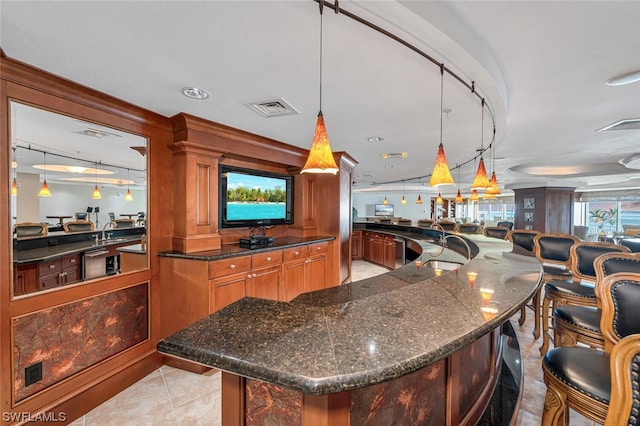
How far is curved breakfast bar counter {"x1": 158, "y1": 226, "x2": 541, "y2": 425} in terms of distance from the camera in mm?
672

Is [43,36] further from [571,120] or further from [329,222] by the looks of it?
[571,120]

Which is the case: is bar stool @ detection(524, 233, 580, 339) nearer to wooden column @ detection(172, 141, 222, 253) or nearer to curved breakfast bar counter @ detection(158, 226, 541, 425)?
curved breakfast bar counter @ detection(158, 226, 541, 425)

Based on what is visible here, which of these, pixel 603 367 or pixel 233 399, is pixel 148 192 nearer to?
pixel 233 399

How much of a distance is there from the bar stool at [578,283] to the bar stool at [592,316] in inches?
18.8

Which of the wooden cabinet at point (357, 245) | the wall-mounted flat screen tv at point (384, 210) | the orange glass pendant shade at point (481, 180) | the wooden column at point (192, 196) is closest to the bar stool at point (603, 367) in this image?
the orange glass pendant shade at point (481, 180)

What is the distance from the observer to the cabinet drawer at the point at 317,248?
371 centimetres

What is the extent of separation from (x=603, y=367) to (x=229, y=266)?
260 cm

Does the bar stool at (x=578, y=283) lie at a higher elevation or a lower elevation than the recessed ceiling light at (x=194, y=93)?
lower

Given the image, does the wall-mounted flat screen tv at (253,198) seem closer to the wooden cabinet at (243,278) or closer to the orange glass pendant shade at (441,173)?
the wooden cabinet at (243,278)

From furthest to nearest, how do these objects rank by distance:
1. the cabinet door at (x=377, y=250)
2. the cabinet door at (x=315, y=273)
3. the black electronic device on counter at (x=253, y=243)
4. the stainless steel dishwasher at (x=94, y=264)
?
the cabinet door at (x=377, y=250), the cabinet door at (x=315, y=273), the black electronic device on counter at (x=253, y=243), the stainless steel dishwasher at (x=94, y=264)

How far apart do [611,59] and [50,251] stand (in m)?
4.04

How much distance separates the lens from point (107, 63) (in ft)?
5.27

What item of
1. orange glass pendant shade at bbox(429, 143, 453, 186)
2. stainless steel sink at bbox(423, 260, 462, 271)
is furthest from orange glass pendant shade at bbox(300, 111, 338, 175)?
stainless steel sink at bbox(423, 260, 462, 271)

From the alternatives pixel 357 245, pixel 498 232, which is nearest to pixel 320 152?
pixel 498 232
